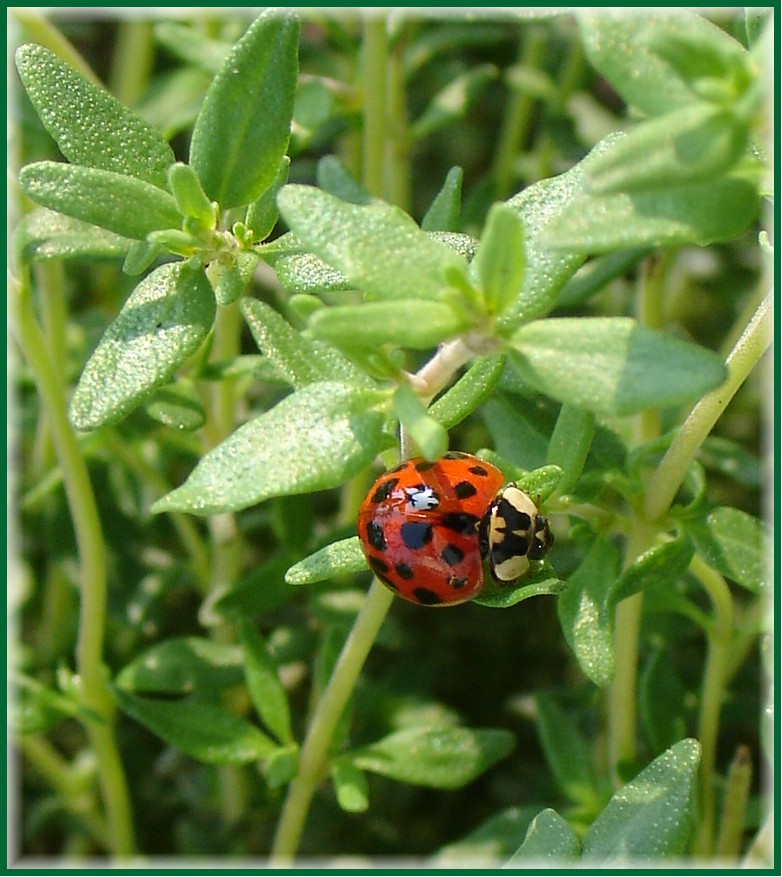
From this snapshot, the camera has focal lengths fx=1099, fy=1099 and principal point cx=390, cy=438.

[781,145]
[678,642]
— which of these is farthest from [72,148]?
[678,642]

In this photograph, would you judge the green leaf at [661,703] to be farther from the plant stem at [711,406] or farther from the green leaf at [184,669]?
the green leaf at [184,669]

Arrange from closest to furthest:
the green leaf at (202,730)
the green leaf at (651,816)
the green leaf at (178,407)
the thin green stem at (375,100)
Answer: the green leaf at (651,816), the green leaf at (178,407), the green leaf at (202,730), the thin green stem at (375,100)

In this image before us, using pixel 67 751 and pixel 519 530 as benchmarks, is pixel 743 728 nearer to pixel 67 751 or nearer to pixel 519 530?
pixel 519 530

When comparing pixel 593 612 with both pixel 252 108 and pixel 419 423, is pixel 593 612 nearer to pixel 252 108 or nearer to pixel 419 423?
pixel 419 423

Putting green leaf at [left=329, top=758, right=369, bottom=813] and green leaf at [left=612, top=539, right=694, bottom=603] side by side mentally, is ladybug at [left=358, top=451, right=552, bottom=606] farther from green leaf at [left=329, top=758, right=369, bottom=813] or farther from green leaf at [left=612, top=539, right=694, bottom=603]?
green leaf at [left=329, top=758, right=369, bottom=813]

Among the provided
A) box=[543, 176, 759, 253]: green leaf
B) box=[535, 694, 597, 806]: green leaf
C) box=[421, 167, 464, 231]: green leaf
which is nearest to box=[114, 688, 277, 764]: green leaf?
box=[535, 694, 597, 806]: green leaf

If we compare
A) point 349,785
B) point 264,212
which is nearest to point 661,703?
point 349,785

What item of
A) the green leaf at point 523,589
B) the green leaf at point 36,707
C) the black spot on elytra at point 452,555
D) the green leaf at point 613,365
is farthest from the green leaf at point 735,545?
the green leaf at point 36,707
